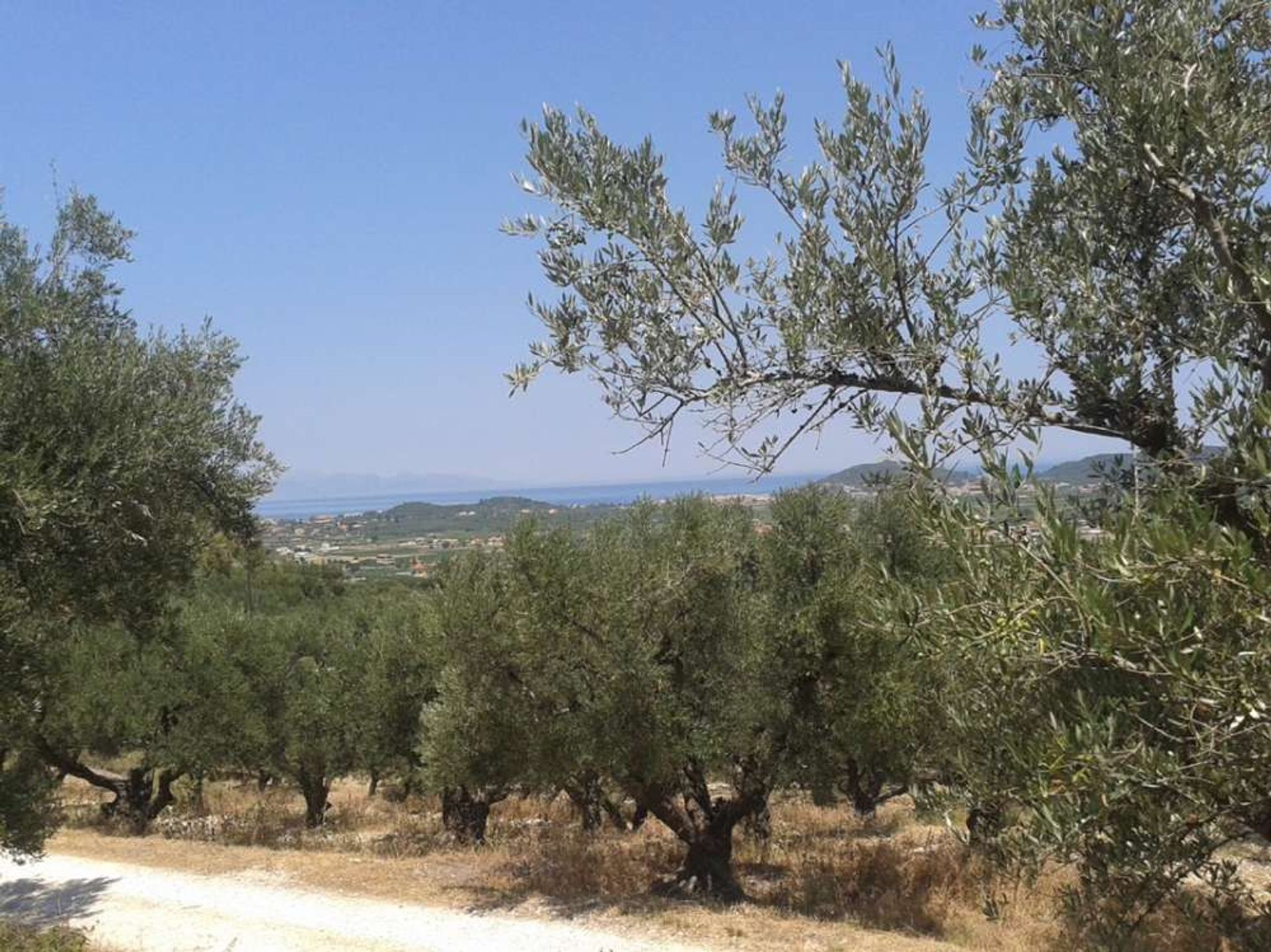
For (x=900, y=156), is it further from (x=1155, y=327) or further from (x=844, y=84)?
(x=1155, y=327)

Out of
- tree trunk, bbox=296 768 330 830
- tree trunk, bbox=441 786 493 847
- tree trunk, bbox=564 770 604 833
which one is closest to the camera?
tree trunk, bbox=564 770 604 833

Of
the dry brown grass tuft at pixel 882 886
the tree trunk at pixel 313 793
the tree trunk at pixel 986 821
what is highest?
the tree trunk at pixel 986 821

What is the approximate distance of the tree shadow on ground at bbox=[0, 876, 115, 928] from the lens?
1331 centimetres

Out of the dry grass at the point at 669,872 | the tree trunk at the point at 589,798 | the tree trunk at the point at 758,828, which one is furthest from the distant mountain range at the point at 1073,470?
the tree trunk at the point at 758,828

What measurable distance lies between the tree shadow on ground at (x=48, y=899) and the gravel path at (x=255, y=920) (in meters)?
0.02

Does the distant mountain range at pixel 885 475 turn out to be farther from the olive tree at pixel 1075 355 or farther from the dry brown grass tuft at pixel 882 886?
the dry brown grass tuft at pixel 882 886

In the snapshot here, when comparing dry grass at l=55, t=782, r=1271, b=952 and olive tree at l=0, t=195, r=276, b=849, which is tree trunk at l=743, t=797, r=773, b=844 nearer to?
dry grass at l=55, t=782, r=1271, b=952

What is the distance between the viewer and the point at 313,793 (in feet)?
82.2

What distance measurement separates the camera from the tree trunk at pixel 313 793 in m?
24.6

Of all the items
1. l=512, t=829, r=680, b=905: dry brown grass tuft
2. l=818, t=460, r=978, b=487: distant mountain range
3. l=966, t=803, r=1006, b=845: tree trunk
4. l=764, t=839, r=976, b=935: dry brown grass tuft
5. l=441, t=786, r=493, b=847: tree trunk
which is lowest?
l=441, t=786, r=493, b=847: tree trunk

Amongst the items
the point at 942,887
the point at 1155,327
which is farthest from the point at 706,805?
the point at 1155,327

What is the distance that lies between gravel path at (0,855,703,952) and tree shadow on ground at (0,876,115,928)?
0.08ft

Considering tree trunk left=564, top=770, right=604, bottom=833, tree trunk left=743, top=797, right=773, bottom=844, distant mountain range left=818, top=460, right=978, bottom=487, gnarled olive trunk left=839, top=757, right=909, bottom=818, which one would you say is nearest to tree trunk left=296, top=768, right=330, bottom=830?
tree trunk left=564, top=770, right=604, bottom=833

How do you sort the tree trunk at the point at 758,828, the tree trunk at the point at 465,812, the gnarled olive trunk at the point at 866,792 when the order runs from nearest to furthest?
1. the tree trunk at the point at 758,828
2. the tree trunk at the point at 465,812
3. the gnarled olive trunk at the point at 866,792
